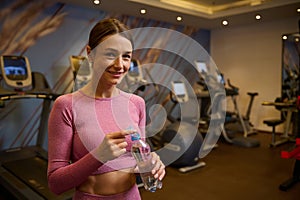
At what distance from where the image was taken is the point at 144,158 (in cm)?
80

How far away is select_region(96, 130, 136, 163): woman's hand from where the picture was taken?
0.65 metres

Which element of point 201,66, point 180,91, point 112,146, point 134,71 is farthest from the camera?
point 201,66

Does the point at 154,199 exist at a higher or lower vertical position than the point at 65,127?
lower

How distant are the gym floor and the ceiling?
2.71 metres

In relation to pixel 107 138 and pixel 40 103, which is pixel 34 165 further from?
pixel 107 138

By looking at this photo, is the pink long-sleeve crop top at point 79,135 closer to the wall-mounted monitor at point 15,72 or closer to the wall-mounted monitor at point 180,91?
the wall-mounted monitor at point 15,72

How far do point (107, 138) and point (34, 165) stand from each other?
9.83 feet

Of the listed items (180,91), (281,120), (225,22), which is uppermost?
(225,22)

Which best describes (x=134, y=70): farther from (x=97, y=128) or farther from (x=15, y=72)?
(x=97, y=128)

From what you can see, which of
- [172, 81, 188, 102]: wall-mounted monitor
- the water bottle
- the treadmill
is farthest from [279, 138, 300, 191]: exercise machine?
the water bottle

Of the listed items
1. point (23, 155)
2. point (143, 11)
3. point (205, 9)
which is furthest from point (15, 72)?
point (205, 9)

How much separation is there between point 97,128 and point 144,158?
175 mm

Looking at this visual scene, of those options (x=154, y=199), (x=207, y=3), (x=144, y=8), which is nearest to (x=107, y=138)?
(x=154, y=199)

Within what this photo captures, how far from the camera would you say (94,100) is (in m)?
0.86
